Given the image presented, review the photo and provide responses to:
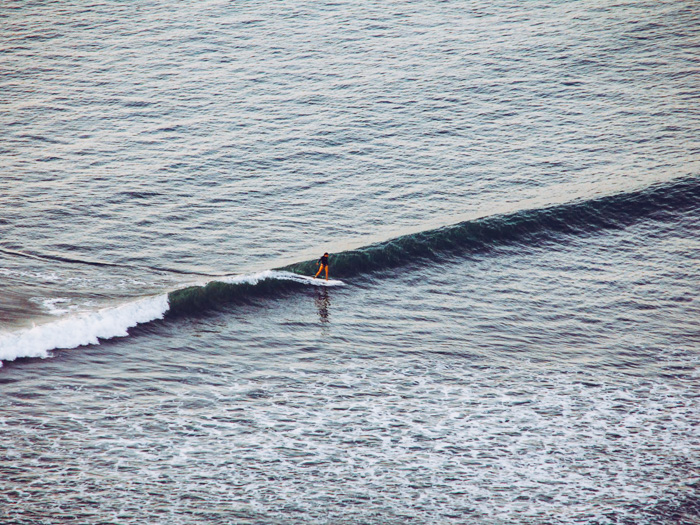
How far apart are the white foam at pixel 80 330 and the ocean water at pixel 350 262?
96 millimetres

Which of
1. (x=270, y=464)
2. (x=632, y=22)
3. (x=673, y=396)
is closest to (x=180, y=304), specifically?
(x=270, y=464)

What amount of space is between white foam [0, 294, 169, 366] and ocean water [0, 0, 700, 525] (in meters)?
0.10

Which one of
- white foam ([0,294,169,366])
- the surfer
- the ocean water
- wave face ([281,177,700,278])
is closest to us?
the ocean water

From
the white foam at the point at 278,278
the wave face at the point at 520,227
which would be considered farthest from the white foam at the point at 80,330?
the wave face at the point at 520,227

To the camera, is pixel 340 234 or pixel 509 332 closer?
pixel 509 332

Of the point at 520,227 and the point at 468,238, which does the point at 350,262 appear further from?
the point at 520,227

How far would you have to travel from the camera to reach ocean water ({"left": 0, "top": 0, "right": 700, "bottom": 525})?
59.8 ft

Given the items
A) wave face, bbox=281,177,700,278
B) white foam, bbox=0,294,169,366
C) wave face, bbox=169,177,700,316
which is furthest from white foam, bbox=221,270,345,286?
white foam, bbox=0,294,169,366

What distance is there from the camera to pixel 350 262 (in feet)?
98.5

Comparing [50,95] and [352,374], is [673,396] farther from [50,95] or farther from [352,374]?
[50,95]

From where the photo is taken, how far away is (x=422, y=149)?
128 ft

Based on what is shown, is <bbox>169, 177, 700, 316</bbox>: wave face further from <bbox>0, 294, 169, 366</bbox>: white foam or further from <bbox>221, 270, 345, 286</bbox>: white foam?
<bbox>0, 294, 169, 366</bbox>: white foam

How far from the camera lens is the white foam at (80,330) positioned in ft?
74.1

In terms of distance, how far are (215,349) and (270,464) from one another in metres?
6.49
